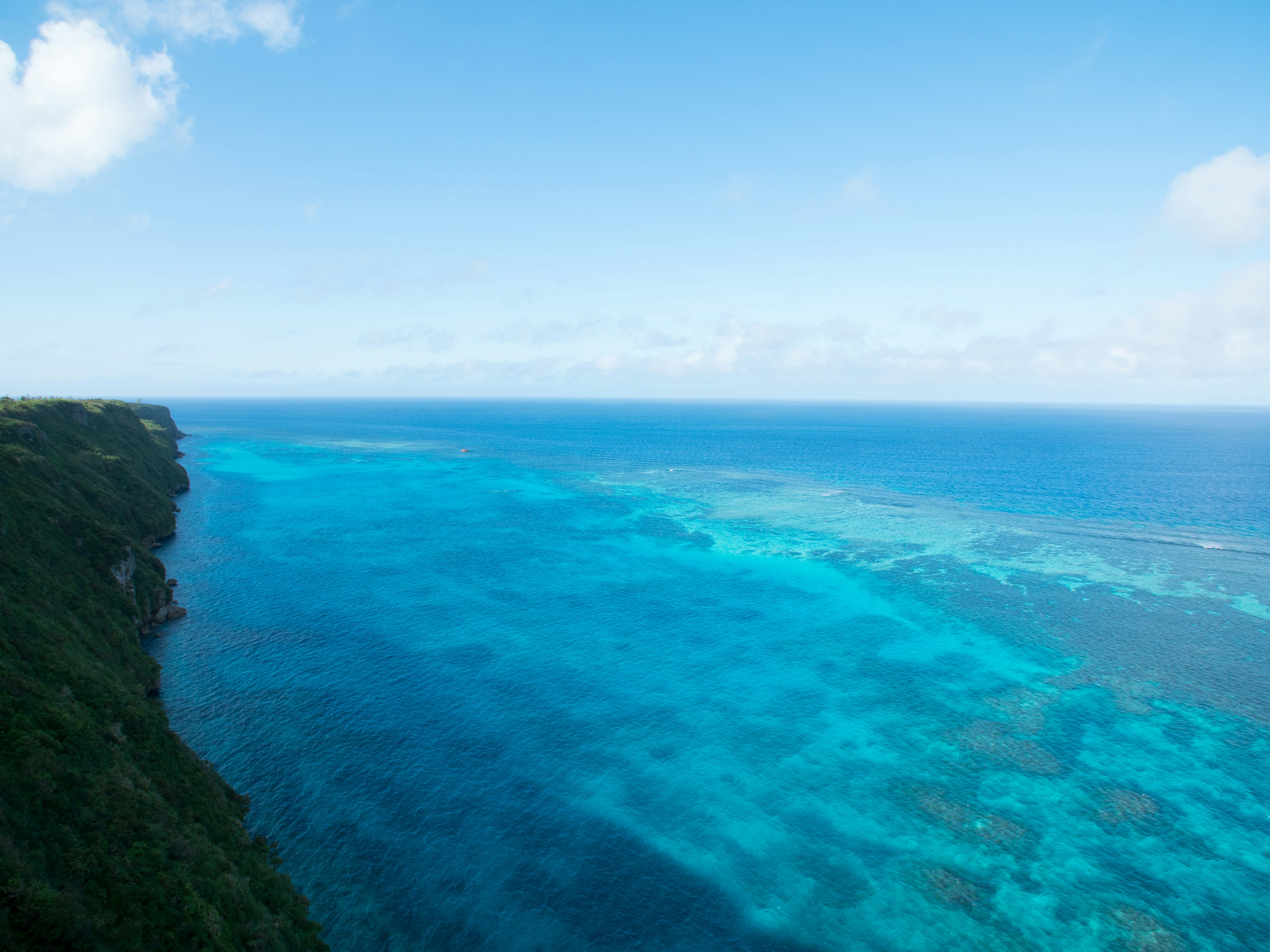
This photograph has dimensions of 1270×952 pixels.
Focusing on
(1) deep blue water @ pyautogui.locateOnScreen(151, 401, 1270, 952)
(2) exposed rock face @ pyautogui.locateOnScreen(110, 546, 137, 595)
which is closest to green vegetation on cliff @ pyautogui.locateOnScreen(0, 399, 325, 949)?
(2) exposed rock face @ pyautogui.locateOnScreen(110, 546, 137, 595)

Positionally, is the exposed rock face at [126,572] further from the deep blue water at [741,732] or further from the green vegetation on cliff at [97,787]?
the deep blue water at [741,732]

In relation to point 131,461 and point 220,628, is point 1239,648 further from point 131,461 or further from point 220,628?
point 131,461

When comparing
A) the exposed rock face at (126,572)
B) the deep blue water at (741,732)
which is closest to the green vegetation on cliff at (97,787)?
the exposed rock face at (126,572)

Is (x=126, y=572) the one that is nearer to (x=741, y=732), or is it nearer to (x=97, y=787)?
(x=97, y=787)

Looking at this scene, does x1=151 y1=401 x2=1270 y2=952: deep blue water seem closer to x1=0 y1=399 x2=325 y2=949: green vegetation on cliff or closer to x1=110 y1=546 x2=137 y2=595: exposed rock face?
x1=0 y1=399 x2=325 y2=949: green vegetation on cliff

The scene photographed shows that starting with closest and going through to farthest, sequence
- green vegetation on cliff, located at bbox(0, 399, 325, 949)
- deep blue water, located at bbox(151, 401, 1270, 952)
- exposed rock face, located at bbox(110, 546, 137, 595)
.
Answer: green vegetation on cliff, located at bbox(0, 399, 325, 949), deep blue water, located at bbox(151, 401, 1270, 952), exposed rock face, located at bbox(110, 546, 137, 595)

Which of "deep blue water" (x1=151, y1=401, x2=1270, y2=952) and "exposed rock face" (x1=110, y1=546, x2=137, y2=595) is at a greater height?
"exposed rock face" (x1=110, y1=546, x2=137, y2=595)

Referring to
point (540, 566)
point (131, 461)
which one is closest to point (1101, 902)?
point (540, 566)
